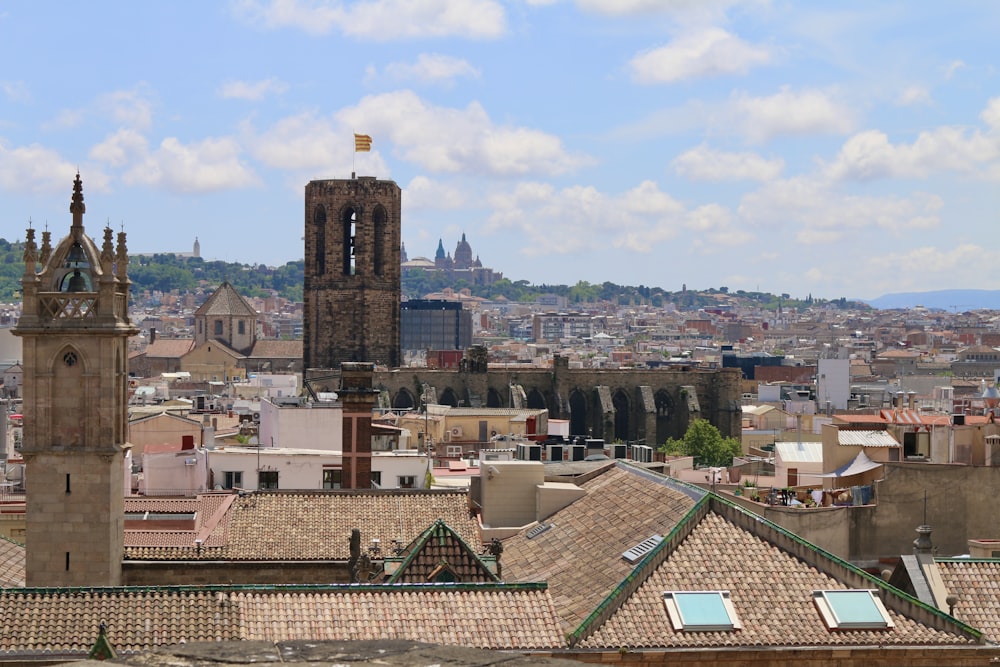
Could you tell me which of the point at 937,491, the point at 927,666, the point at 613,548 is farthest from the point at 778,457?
the point at 927,666

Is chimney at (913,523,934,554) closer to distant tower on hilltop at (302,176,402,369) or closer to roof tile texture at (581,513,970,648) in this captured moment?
roof tile texture at (581,513,970,648)

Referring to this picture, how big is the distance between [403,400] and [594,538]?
59192 mm

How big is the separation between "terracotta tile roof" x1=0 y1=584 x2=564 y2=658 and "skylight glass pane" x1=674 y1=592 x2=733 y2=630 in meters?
1.71

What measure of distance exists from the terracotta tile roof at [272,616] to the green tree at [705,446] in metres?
55.1

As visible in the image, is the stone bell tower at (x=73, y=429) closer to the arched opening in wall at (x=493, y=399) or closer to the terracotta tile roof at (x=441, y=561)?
the terracotta tile roof at (x=441, y=561)

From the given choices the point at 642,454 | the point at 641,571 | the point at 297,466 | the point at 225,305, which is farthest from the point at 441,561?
the point at 225,305

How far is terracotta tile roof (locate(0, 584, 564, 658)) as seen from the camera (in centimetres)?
1736

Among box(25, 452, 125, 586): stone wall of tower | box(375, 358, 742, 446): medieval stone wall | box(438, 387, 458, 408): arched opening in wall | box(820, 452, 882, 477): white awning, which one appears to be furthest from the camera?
box(375, 358, 742, 446): medieval stone wall

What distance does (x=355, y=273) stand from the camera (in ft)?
280

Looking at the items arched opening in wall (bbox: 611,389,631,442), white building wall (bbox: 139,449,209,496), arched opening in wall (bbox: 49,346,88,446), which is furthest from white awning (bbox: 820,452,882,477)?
arched opening in wall (bbox: 611,389,631,442)

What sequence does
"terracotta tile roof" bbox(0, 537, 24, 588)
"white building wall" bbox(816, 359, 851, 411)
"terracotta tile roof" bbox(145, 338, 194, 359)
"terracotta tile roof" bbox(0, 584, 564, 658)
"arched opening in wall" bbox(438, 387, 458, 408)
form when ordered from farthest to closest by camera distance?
"terracotta tile roof" bbox(145, 338, 194, 359)
"white building wall" bbox(816, 359, 851, 411)
"arched opening in wall" bbox(438, 387, 458, 408)
"terracotta tile roof" bbox(0, 537, 24, 588)
"terracotta tile roof" bbox(0, 584, 564, 658)

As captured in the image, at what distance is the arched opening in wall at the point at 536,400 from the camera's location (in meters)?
87.1

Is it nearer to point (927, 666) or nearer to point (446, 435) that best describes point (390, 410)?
point (446, 435)

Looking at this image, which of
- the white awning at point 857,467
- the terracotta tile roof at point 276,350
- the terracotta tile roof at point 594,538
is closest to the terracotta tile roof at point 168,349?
the terracotta tile roof at point 276,350
